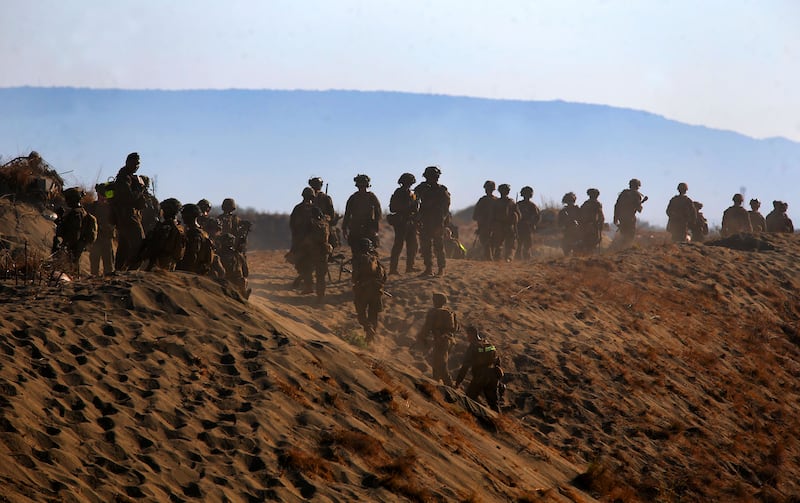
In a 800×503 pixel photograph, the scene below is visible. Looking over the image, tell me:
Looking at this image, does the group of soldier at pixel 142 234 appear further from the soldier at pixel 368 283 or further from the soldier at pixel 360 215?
the soldier at pixel 360 215

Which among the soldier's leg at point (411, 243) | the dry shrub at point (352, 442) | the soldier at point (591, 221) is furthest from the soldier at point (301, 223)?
the soldier at point (591, 221)

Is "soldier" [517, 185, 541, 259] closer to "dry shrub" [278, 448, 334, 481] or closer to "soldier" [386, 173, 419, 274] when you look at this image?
"soldier" [386, 173, 419, 274]

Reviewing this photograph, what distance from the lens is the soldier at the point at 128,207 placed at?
15.7 meters

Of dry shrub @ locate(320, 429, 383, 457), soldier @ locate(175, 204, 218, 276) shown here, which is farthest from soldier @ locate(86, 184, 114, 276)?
dry shrub @ locate(320, 429, 383, 457)

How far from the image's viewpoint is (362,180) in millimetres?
19125

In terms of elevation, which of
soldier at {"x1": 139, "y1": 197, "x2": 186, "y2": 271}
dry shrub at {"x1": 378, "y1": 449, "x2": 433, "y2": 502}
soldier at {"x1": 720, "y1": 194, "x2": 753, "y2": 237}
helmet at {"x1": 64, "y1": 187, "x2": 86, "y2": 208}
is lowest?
dry shrub at {"x1": 378, "y1": 449, "x2": 433, "y2": 502}

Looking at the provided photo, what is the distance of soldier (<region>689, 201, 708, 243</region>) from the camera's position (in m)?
28.3

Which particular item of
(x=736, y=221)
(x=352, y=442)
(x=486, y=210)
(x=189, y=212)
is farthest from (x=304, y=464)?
(x=736, y=221)

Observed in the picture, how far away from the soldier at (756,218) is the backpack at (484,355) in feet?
59.2

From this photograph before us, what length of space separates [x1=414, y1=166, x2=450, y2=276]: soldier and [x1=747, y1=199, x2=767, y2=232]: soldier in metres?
12.9

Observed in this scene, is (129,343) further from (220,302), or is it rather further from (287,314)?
(287,314)

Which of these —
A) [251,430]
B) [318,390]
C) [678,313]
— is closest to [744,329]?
[678,313]

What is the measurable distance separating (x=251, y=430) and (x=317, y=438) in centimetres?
74

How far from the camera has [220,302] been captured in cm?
1259
